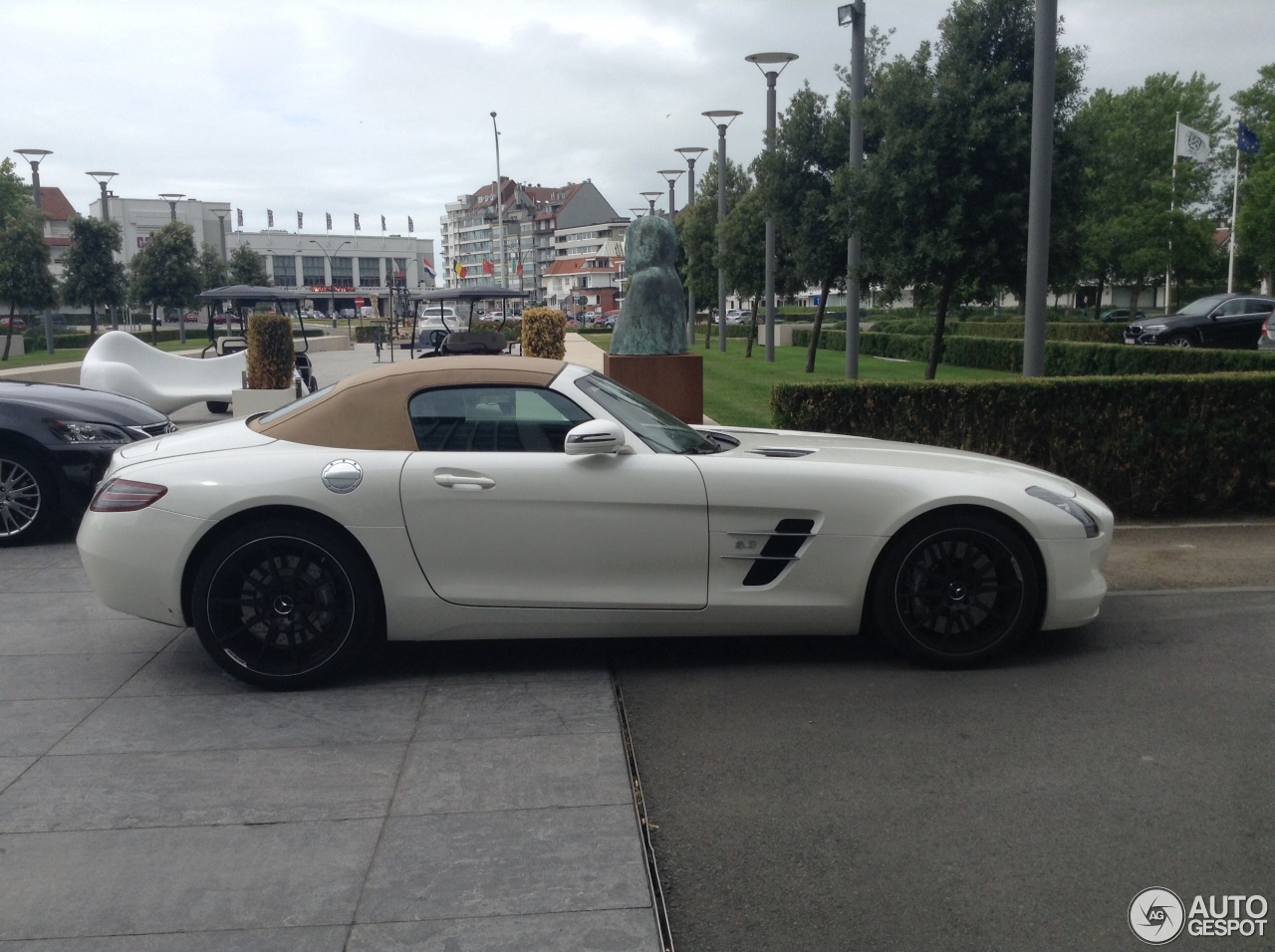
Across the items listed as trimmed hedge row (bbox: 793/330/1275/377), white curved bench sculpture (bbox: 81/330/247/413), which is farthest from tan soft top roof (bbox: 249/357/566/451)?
white curved bench sculpture (bbox: 81/330/247/413)

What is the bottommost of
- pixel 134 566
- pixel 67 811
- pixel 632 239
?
pixel 67 811

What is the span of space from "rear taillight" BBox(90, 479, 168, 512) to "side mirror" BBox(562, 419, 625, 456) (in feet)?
5.67

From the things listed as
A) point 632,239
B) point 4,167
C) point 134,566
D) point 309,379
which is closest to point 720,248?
point 309,379

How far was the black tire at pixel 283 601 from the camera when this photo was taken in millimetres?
4812

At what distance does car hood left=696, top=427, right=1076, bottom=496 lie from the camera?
5145mm

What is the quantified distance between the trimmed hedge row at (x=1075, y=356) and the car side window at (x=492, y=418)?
5655 mm

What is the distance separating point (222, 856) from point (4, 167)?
7989cm

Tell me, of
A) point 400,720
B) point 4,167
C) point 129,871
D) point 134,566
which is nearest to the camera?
point 129,871

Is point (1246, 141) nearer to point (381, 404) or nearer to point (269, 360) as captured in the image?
point (269, 360)

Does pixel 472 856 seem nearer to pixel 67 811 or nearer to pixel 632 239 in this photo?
pixel 67 811

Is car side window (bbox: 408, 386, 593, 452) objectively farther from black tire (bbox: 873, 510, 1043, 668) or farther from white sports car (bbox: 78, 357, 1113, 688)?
black tire (bbox: 873, 510, 1043, 668)

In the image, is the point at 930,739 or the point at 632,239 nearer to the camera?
the point at 930,739

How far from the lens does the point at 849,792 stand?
3.77 m

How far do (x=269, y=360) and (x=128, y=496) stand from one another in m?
13.6
